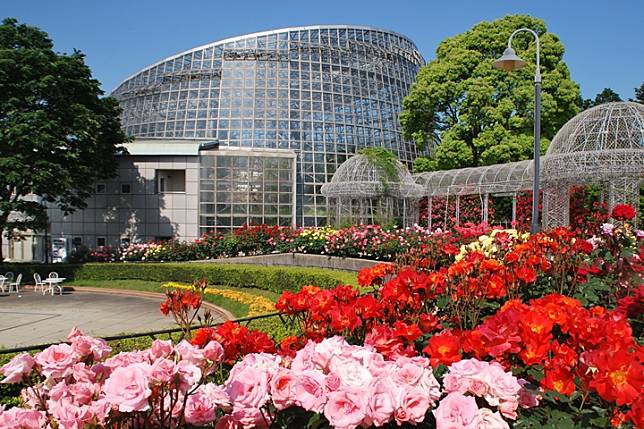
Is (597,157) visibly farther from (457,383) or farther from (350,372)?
(350,372)

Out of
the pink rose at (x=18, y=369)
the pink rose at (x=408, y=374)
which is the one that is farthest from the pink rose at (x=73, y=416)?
the pink rose at (x=408, y=374)

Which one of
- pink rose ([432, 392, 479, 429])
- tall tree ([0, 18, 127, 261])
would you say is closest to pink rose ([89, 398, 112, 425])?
pink rose ([432, 392, 479, 429])

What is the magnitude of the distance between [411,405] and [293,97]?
106 feet

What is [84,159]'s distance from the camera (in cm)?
1972

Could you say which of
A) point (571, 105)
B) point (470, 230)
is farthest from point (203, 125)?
point (470, 230)

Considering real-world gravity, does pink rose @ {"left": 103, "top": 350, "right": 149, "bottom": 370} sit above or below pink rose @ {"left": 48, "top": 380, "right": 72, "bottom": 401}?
above

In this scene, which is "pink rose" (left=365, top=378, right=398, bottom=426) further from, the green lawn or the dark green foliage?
the dark green foliage

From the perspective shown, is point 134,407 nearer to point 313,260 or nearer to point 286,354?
point 286,354

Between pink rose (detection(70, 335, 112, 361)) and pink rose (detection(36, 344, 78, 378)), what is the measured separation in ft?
0.16

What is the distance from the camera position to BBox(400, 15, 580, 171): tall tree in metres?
21.1

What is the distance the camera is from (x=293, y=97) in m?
32.8

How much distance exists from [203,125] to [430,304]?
31335 mm

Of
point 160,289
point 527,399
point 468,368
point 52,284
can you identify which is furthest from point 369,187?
point 468,368

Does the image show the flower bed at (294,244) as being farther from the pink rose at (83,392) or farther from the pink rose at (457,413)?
the pink rose at (83,392)
